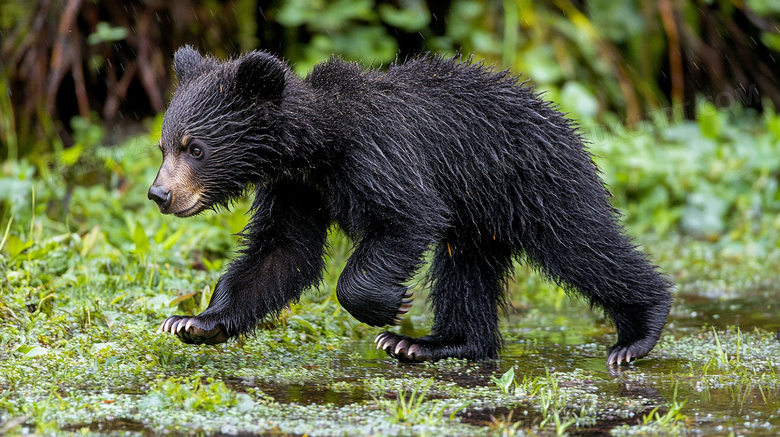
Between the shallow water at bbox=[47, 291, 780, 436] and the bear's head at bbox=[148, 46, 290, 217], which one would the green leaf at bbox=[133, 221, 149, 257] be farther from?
the shallow water at bbox=[47, 291, 780, 436]

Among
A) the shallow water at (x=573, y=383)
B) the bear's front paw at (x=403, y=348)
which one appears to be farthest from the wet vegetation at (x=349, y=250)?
the bear's front paw at (x=403, y=348)

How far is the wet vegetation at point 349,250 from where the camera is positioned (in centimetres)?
287

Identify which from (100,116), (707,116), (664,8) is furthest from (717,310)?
(100,116)

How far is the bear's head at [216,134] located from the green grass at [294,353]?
65 centimetres

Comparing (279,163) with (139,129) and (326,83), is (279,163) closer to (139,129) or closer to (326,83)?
(326,83)

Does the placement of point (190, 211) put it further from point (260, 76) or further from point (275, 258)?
point (260, 76)

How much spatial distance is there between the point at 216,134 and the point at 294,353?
986 mm

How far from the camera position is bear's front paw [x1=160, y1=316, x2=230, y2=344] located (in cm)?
360

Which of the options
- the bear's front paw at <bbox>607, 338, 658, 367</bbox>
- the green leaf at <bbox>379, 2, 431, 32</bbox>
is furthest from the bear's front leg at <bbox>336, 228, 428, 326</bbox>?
the green leaf at <bbox>379, 2, 431, 32</bbox>

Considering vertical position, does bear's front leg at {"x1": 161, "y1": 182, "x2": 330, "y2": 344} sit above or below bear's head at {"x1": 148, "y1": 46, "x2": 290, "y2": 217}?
below

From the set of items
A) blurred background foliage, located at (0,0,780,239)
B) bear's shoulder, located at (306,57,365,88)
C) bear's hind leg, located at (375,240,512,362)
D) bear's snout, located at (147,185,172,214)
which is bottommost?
bear's hind leg, located at (375,240,512,362)

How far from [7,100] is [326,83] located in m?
4.49

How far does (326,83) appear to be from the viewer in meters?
3.84

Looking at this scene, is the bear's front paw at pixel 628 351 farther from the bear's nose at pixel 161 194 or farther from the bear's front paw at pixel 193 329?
the bear's nose at pixel 161 194
